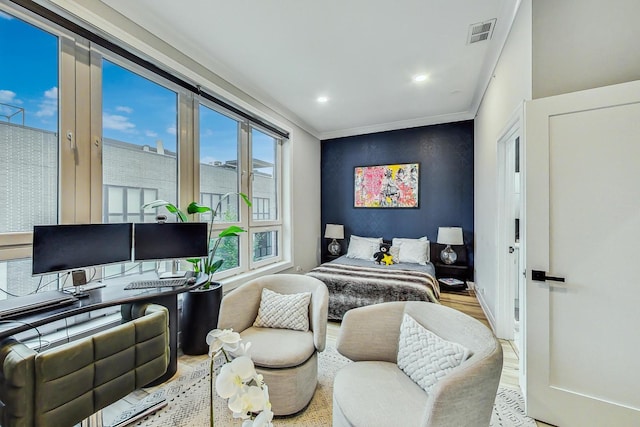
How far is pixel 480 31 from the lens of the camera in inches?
92.4

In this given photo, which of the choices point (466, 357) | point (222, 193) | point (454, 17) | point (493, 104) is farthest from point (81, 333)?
point (493, 104)

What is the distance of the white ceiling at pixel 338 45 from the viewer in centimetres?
207

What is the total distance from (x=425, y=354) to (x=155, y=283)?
1.88 m

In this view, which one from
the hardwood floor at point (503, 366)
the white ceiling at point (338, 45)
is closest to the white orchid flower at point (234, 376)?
the hardwood floor at point (503, 366)

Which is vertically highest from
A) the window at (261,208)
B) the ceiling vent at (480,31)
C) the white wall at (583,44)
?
the ceiling vent at (480,31)

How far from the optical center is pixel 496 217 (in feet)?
9.31

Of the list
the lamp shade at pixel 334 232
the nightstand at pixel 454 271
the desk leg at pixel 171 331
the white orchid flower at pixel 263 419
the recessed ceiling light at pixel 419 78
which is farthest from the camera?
the lamp shade at pixel 334 232

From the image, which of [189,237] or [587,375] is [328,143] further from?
[587,375]

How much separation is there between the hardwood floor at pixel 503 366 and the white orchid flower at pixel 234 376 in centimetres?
A: 178

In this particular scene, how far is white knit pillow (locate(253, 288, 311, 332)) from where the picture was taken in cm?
202

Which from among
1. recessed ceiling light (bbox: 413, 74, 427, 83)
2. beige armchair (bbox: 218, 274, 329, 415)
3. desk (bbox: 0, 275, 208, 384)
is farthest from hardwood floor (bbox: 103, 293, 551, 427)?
recessed ceiling light (bbox: 413, 74, 427, 83)

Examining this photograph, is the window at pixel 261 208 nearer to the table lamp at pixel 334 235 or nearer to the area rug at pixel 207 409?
the table lamp at pixel 334 235

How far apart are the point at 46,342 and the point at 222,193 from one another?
190 centimetres

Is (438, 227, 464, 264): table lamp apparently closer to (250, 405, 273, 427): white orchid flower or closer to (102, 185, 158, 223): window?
(102, 185, 158, 223): window
